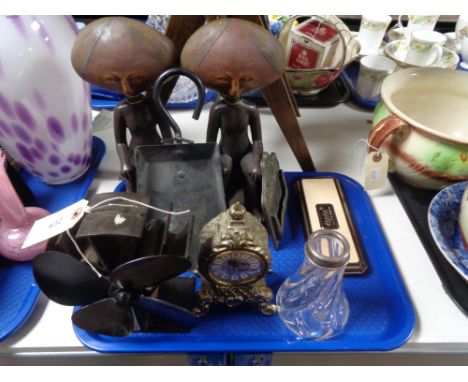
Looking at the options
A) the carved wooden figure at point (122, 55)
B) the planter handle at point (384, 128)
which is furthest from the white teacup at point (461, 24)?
the carved wooden figure at point (122, 55)

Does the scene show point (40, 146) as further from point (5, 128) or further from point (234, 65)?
point (234, 65)

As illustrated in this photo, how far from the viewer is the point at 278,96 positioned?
1.94ft

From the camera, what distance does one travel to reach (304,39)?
81 centimetres

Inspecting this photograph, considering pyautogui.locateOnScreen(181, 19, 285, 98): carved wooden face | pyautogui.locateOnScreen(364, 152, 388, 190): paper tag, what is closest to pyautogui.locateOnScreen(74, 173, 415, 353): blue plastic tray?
pyautogui.locateOnScreen(364, 152, 388, 190): paper tag

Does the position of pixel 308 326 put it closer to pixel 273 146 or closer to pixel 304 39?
pixel 273 146

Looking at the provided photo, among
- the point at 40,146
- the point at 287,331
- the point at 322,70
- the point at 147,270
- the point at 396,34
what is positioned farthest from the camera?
the point at 396,34

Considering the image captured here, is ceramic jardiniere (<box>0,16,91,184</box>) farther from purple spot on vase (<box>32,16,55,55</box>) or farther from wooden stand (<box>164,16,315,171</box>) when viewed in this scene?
wooden stand (<box>164,16,315,171</box>)

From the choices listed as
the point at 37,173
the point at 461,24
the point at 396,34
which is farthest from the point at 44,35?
the point at 461,24

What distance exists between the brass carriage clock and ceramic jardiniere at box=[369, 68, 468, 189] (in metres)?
0.29

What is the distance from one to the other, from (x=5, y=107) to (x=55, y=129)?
0.24ft

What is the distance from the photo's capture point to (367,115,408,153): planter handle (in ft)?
1.81

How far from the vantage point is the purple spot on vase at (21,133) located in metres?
0.53

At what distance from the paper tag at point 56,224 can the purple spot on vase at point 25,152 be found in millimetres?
239

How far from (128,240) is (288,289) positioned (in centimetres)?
23
